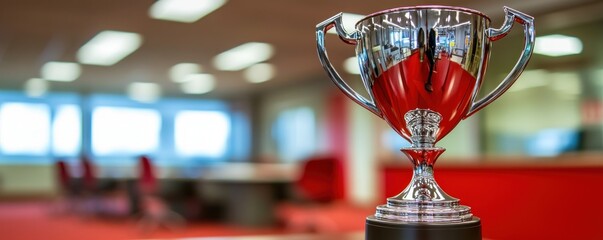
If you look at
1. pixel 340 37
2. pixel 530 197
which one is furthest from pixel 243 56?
pixel 340 37

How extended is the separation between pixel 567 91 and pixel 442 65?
21.0 ft

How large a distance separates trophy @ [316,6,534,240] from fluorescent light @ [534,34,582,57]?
632 centimetres

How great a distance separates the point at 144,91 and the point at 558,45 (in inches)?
416

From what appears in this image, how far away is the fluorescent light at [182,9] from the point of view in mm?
6332

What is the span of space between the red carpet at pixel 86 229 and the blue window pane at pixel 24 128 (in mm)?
4728

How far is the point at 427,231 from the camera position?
26.6 inches

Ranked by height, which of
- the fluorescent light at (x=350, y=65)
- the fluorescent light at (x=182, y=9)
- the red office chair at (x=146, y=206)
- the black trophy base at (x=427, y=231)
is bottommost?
the red office chair at (x=146, y=206)

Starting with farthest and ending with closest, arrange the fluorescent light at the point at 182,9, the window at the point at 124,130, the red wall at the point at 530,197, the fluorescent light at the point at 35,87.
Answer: the window at the point at 124,130
the fluorescent light at the point at 35,87
the fluorescent light at the point at 182,9
the red wall at the point at 530,197

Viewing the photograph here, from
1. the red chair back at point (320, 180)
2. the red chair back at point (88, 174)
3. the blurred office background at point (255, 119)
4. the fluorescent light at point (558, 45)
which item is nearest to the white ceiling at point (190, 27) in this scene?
the blurred office background at point (255, 119)

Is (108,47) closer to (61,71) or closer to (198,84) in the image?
(61,71)

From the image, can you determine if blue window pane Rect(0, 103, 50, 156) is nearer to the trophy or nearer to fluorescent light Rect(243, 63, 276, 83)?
fluorescent light Rect(243, 63, 276, 83)

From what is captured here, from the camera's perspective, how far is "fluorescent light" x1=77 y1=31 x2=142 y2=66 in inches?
325

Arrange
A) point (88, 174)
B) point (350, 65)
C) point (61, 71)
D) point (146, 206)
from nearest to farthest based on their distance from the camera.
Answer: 1. point (146, 206)
2. point (88, 174)
3. point (350, 65)
4. point (61, 71)

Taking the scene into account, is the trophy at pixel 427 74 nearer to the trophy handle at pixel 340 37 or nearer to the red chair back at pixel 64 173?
the trophy handle at pixel 340 37
